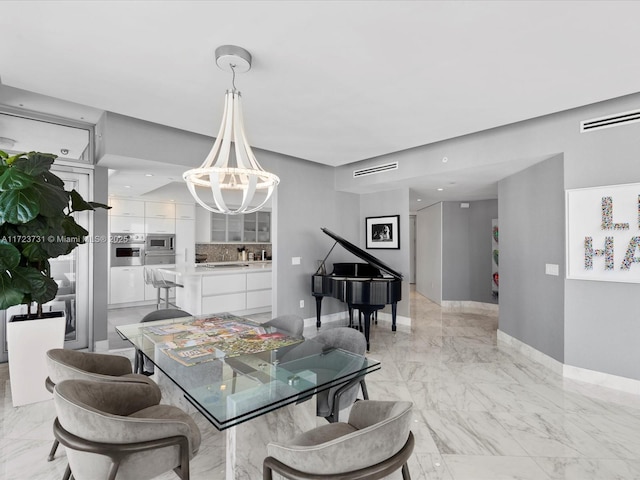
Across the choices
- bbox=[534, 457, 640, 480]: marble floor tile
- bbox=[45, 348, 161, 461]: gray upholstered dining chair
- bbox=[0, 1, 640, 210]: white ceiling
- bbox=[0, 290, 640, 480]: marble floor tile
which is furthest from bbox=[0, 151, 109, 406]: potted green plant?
bbox=[534, 457, 640, 480]: marble floor tile

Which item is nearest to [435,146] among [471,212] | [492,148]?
[492,148]

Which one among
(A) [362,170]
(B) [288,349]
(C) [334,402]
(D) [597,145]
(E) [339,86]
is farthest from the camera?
(A) [362,170]

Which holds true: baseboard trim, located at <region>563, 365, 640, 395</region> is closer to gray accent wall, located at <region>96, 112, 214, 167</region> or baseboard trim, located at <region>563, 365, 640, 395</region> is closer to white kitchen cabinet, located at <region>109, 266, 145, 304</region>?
gray accent wall, located at <region>96, 112, 214, 167</region>

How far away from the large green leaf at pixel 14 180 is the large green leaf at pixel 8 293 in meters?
0.63

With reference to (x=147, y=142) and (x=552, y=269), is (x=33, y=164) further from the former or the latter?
(x=552, y=269)

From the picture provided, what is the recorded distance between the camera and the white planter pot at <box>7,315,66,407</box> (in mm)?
2701

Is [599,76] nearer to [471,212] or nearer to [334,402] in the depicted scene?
[334,402]

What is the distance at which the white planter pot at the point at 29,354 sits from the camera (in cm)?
270

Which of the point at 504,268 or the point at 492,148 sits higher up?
the point at 492,148

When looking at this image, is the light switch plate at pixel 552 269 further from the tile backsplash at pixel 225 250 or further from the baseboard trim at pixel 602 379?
the tile backsplash at pixel 225 250

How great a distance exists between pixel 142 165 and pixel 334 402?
359 centimetres

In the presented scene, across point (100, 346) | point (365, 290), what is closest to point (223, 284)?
point (100, 346)

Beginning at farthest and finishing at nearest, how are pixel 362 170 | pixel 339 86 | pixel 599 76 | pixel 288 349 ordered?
1. pixel 362 170
2. pixel 339 86
3. pixel 599 76
4. pixel 288 349

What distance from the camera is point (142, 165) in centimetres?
404
